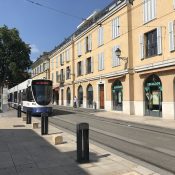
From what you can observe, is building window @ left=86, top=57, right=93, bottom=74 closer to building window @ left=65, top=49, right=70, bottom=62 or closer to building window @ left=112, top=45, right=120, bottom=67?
building window @ left=112, top=45, right=120, bottom=67

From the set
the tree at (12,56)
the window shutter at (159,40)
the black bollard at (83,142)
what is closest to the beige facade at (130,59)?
the window shutter at (159,40)

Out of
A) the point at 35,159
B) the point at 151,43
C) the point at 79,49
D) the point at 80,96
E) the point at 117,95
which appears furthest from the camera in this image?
the point at 80,96

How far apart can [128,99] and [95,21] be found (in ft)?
39.9

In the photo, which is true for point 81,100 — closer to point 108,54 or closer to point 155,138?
point 108,54

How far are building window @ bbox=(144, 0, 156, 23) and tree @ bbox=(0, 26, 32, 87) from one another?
30.5 m

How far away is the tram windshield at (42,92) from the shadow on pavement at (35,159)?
48.9ft

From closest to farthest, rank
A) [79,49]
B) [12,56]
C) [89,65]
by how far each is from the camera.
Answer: [89,65], [79,49], [12,56]

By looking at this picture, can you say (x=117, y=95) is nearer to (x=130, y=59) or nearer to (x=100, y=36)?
(x=130, y=59)

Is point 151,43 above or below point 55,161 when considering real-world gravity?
above

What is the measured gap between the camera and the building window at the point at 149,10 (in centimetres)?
2589

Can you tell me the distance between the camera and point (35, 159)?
31.1ft

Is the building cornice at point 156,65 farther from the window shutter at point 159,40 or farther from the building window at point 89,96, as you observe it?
the building window at point 89,96

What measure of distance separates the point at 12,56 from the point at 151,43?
3220 cm

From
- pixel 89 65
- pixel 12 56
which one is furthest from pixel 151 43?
pixel 12 56
